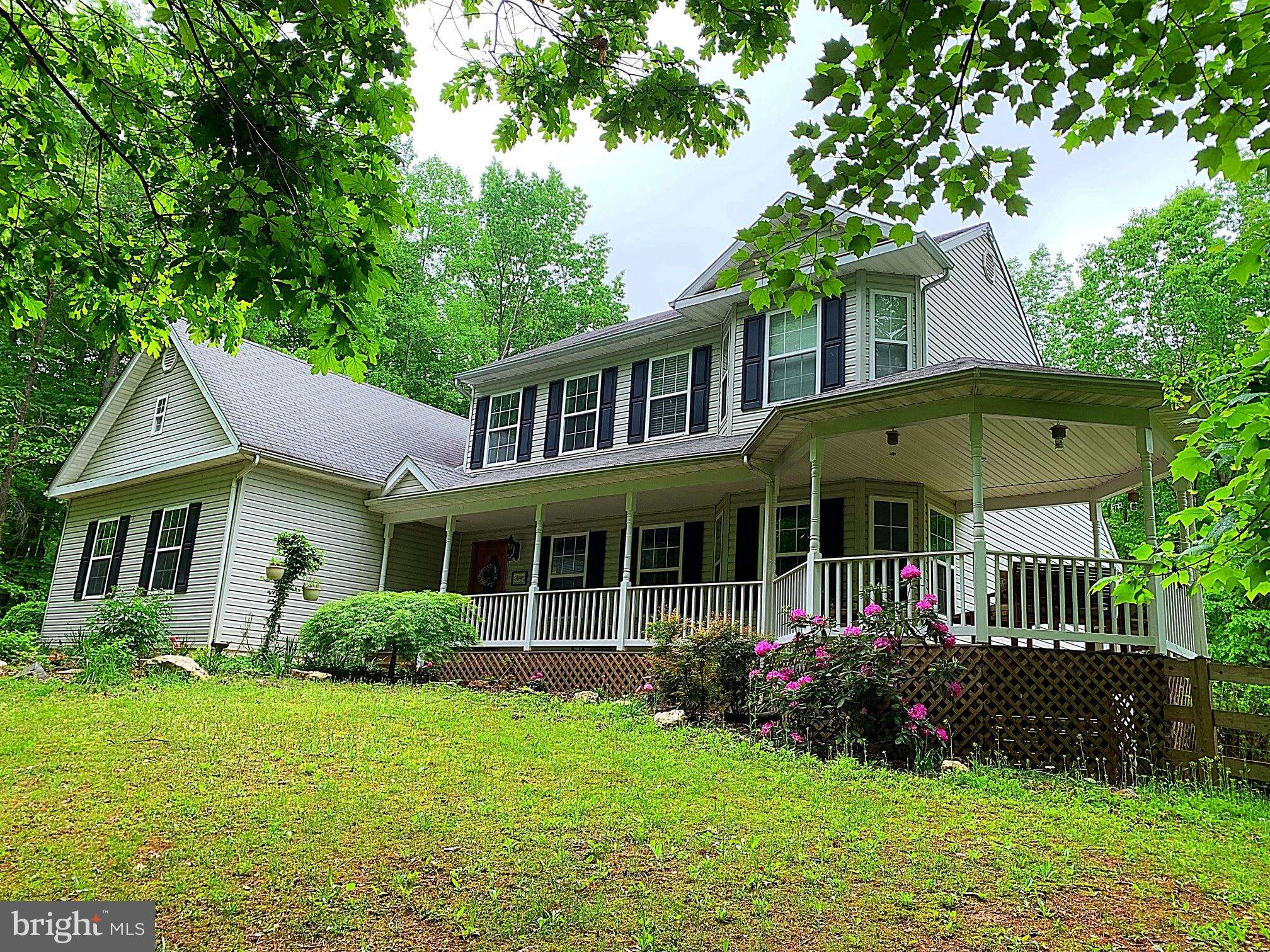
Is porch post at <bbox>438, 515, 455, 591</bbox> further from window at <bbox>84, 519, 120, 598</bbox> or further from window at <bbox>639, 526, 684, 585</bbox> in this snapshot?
window at <bbox>84, 519, 120, 598</bbox>

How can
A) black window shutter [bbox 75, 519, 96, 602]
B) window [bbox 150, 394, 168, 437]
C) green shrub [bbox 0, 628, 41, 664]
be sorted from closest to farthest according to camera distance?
green shrub [bbox 0, 628, 41, 664], window [bbox 150, 394, 168, 437], black window shutter [bbox 75, 519, 96, 602]

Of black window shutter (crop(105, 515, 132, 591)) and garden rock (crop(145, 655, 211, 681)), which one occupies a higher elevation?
black window shutter (crop(105, 515, 132, 591))

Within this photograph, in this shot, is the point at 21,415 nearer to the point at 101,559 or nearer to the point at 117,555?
the point at 101,559

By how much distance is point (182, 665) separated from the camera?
A: 39.6ft

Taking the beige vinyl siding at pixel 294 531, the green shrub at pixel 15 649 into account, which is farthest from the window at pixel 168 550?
the green shrub at pixel 15 649

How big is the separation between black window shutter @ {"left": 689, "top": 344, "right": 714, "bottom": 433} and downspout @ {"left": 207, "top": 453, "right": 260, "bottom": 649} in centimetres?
744

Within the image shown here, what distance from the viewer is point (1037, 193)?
420 centimetres

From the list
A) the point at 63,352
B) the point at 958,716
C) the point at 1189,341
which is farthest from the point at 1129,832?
the point at 63,352

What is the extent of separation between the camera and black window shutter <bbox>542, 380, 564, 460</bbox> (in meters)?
17.2

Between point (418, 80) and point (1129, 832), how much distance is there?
22.1ft

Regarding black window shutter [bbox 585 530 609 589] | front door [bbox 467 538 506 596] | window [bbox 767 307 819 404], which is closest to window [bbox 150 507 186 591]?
front door [bbox 467 538 506 596]

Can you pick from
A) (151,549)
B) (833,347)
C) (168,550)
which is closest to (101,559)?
(151,549)

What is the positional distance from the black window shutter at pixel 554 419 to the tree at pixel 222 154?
11037 mm

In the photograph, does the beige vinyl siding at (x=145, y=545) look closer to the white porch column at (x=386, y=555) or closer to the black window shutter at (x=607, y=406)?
the white porch column at (x=386, y=555)
